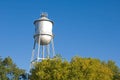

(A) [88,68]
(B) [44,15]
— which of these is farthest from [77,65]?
(B) [44,15]

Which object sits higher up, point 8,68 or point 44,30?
point 44,30

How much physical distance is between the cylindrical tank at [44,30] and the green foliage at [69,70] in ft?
31.2

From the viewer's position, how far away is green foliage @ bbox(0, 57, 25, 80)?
191 feet

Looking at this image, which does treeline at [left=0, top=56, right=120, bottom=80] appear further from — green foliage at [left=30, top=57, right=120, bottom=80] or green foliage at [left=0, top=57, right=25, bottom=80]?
green foliage at [left=0, top=57, right=25, bottom=80]

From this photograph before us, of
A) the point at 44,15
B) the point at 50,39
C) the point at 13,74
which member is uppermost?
the point at 44,15

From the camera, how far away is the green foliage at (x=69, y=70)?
159ft

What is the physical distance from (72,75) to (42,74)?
13.3 feet

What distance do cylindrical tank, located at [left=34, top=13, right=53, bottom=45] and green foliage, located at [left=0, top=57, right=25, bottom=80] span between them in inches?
225

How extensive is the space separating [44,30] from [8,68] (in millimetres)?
8534

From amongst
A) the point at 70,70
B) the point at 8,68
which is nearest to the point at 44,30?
the point at 8,68

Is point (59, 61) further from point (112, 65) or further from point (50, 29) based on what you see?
point (112, 65)

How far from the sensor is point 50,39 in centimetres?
6112

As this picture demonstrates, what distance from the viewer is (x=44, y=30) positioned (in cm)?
6075

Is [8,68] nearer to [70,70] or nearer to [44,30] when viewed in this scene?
[44,30]
